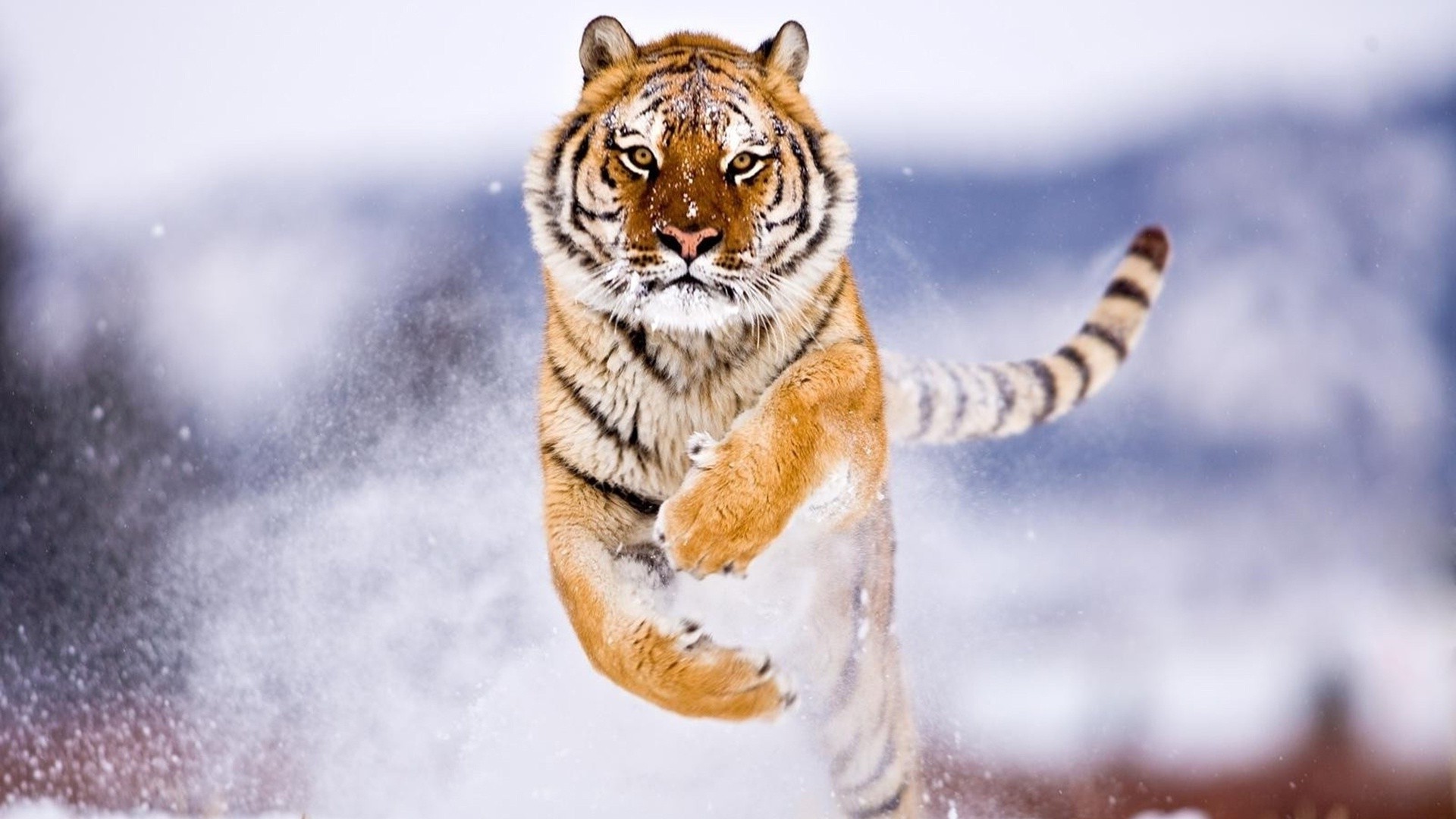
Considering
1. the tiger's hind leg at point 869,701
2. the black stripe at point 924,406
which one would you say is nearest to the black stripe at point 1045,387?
the black stripe at point 924,406

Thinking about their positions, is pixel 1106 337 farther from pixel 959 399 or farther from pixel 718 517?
pixel 718 517

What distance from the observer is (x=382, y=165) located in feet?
7.66

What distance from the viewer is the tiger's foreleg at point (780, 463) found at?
1.62 meters

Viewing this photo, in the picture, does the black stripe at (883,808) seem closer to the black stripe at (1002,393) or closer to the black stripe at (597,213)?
the black stripe at (1002,393)

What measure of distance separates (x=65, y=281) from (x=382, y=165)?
76cm

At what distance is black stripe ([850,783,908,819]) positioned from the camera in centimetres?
230

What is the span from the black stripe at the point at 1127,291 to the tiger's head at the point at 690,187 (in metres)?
0.73

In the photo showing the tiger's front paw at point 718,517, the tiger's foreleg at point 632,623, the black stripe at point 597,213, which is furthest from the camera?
the black stripe at point 597,213

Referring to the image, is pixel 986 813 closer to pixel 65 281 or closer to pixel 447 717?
pixel 447 717

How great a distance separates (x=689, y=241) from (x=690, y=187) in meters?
0.12

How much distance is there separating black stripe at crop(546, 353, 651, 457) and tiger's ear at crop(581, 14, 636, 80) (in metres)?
0.56

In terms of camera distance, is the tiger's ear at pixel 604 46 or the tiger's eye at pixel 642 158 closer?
the tiger's eye at pixel 642 158

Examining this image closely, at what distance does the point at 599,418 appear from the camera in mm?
1923

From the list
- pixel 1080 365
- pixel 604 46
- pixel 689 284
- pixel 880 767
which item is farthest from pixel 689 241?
pixel 880 767
